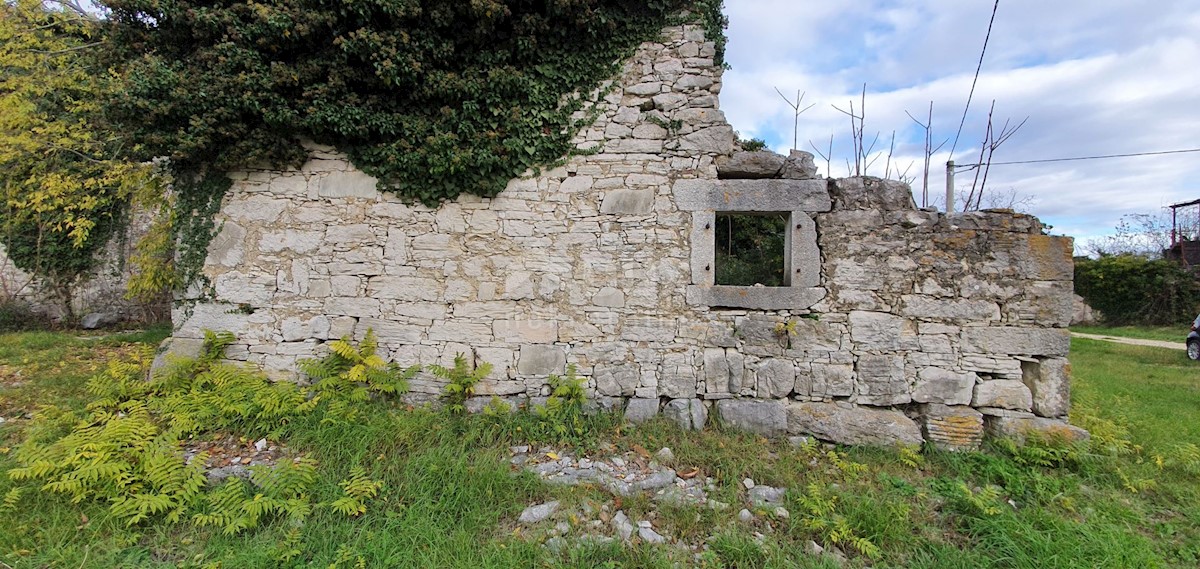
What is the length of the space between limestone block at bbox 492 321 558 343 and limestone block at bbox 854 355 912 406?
2.86 metres

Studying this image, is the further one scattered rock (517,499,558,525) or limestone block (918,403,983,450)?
limestone block (918,403,983,450)

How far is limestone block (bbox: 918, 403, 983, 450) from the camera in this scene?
4172 millimetres

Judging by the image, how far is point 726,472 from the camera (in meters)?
3.74

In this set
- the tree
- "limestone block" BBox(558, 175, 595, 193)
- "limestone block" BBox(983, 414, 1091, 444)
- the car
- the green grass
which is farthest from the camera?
the green grass

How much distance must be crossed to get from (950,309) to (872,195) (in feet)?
4.08

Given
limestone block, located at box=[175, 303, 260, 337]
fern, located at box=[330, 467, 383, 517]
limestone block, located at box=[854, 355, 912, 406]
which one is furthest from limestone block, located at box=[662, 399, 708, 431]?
limestone block, located at box=[175, 303, 260, 337]

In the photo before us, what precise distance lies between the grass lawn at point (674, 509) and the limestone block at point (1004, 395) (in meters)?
0.37

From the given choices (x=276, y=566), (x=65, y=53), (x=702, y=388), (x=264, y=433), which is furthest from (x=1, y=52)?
(x=702, y=388)

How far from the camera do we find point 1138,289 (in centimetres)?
1371

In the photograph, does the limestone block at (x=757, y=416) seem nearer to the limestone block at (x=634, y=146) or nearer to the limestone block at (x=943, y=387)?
the limestone block at (x=943, y=387)

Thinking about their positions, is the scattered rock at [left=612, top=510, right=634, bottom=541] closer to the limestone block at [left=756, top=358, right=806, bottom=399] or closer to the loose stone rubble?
the loose stone rubble

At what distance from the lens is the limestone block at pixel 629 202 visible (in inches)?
174

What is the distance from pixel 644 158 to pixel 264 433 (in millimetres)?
4244

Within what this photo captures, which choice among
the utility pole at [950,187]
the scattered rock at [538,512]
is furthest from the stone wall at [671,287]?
the utility pole at [950,187]
